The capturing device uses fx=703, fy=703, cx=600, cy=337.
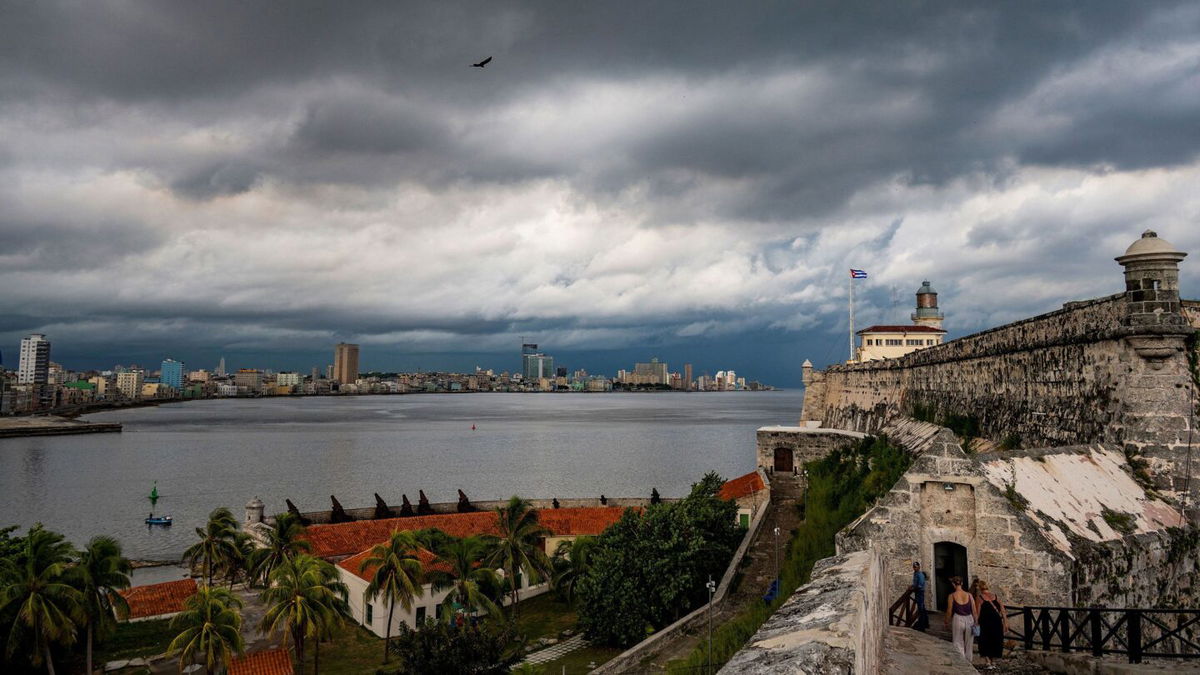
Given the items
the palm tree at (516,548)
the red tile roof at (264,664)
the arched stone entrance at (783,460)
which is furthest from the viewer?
the arched stone entrance at (783,460)

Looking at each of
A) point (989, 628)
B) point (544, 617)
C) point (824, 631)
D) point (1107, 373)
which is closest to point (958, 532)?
point (989, 628)

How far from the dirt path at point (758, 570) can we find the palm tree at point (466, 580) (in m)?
12.3

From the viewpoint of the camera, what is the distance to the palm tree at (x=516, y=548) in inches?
1401

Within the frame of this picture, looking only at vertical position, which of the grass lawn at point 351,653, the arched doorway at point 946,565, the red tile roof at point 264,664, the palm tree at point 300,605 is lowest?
the grass lawn at point 351,653

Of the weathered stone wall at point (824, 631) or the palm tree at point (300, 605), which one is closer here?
the weathered stone wall at point (824, 631)

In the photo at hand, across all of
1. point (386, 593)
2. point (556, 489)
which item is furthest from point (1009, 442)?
point (556, 489)

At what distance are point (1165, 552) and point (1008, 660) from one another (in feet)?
16.9

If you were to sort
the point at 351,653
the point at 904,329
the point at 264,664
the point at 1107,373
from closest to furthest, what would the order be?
the point at 1107,373, the point at 264,664, the point at 351,653, the point at 904,329

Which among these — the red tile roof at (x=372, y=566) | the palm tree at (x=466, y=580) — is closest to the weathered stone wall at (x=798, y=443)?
the palm tree at (x=466, y=580)

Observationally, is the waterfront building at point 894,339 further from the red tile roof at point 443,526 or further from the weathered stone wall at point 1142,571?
the weathered stone wall at point 1142,571

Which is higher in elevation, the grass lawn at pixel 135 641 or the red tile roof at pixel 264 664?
the red tile roof at pixel 264 664

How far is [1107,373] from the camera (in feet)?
49.4

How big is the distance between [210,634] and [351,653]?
8261 millimetres

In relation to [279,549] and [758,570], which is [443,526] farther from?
[758,570]
